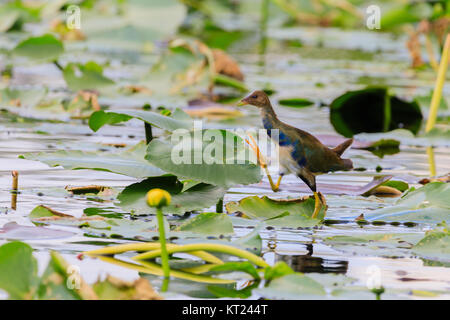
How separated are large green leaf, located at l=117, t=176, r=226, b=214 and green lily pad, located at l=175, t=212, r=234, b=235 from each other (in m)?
0.15

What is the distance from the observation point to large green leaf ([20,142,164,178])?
262 centimetres

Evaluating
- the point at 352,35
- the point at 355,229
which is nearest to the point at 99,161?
the point at 355,229

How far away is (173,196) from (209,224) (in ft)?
0.97

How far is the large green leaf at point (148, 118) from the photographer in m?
2.61

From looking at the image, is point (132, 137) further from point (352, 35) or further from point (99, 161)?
point (352, 35)

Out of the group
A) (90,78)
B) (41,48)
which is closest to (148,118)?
(41,48)

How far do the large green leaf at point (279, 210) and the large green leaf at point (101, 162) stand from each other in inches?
10.4

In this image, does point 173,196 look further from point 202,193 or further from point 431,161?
point 431,161

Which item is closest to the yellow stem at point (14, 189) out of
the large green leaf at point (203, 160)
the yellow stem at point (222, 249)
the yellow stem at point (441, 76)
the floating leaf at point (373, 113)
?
the large green leaf at point (203, 160)

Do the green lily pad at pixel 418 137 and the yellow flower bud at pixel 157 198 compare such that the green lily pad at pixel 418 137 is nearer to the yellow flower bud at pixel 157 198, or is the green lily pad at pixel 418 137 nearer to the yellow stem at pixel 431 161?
the yellow stem at pixel 431 161

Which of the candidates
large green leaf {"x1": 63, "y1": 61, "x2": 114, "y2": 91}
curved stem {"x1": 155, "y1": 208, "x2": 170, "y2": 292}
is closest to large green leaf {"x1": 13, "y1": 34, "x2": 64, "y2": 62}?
large green leaf {"x1": 63, "y1": 61, "x2": 114, "y2": 91}

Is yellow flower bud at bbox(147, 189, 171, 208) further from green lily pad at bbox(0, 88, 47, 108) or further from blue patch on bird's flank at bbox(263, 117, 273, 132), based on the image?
green lily pad at bbox(0, 88, 47, 108)

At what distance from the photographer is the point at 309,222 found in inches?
96.7

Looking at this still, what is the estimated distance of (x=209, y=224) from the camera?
231 cm
